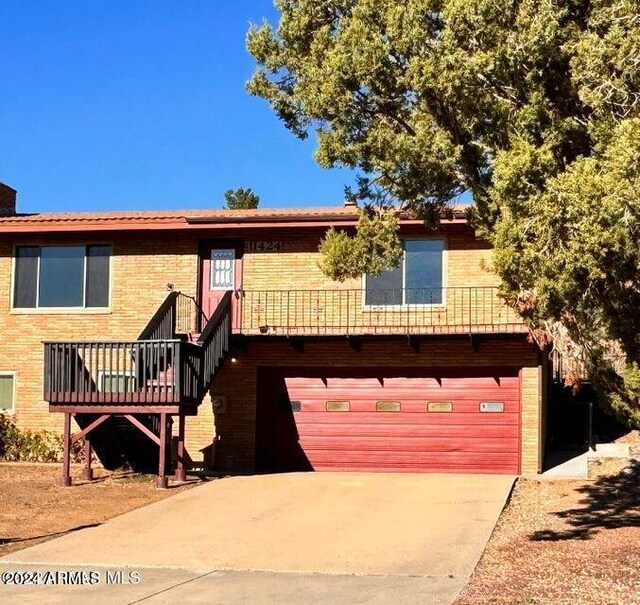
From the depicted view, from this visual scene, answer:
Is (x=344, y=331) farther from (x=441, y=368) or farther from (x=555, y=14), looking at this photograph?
(x=555, y=14)

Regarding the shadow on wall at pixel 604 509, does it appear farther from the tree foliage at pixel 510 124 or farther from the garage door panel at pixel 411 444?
the tree foliage at pixel 510 124

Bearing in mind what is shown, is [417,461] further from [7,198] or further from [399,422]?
[7,198]

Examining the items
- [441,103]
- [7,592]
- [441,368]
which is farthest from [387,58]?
[441,368]

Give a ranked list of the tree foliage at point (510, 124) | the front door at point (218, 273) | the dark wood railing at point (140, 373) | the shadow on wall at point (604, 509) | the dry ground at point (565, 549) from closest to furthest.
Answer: the tree foliage at point (510, 124), the dry ground at point (565, 549), the shadow on wall at point (604, 509), the dark wood railing at point (140, 373), the front door at point (218, 273)

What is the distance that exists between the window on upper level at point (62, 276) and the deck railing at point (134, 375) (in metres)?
3.46

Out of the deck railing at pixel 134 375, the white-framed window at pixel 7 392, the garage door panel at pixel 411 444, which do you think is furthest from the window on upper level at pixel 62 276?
the garage door panel at pixel 411 444

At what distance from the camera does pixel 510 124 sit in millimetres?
9281

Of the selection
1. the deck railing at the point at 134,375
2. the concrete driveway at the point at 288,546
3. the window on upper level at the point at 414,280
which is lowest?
the concrete driveway at the point at 288,546

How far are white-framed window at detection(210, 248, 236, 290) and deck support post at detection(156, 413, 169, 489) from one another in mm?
4200

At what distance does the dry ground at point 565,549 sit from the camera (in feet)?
28.5

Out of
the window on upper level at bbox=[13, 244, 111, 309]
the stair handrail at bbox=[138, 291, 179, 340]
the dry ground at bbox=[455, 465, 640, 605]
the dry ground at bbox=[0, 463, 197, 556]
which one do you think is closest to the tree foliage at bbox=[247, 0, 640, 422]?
the dry ground at bbox=[455, 465, 640, 605]

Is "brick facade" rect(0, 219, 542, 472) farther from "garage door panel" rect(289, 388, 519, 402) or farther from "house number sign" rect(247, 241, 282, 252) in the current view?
"garage door panel" rect(289, 388, 519, 402)

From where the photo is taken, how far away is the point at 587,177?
25.5 feet

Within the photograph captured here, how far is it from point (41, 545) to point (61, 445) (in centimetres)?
842
